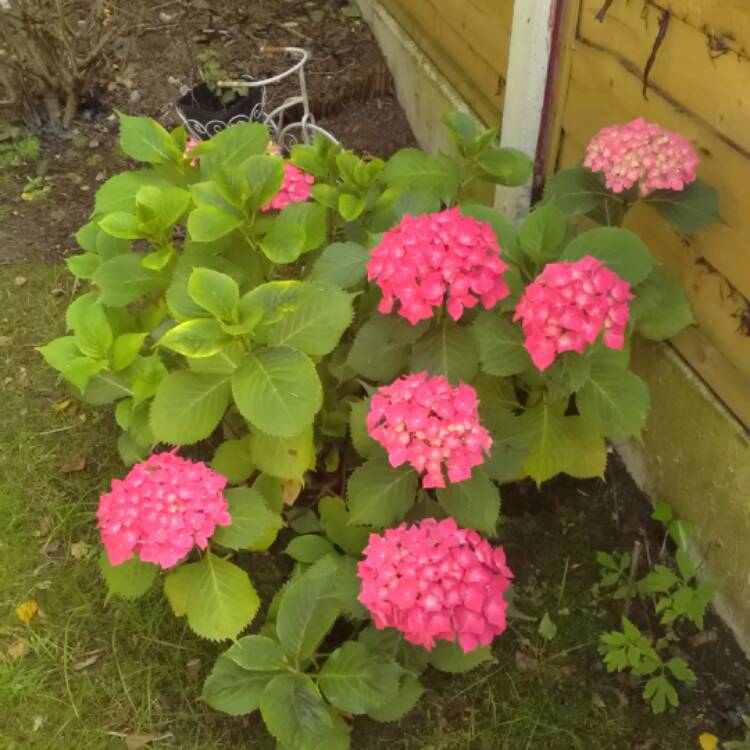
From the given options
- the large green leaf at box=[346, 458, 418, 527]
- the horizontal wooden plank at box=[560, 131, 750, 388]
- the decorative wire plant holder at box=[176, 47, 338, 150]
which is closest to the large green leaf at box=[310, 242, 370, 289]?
the large green leaf at box=[346, 458, 418, 527]

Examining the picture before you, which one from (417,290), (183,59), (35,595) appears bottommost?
(35,595)

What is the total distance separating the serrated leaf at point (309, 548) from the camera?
2156 millimetres

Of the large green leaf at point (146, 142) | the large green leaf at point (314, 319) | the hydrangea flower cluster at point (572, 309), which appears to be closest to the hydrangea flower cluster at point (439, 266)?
the hydrangea flower cluster at point (572, 309)

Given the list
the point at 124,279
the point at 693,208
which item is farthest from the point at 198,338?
the point at 693,208

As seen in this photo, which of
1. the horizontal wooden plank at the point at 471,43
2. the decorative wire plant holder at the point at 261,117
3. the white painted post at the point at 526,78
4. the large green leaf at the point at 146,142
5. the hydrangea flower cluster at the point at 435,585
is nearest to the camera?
the hydrangea flower cluster at the point at 435,585

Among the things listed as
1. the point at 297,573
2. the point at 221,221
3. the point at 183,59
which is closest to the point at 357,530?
the point at 297,573

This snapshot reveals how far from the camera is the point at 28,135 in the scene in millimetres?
4336

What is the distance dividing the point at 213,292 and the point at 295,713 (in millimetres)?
967

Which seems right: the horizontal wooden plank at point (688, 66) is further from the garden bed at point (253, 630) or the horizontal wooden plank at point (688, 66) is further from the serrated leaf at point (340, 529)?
the serrated leaf at point (340, 529)

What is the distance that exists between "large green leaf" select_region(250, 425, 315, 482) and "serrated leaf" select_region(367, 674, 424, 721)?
56cm

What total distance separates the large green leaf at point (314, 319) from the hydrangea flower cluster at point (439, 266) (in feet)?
0.71

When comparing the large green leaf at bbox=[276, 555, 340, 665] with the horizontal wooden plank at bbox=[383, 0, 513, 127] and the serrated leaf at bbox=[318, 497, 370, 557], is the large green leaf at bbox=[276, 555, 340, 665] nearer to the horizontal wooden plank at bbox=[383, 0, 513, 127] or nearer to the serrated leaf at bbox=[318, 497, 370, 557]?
the serrated leaf at bbox=[318, 497, 370, 557]

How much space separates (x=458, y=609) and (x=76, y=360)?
123 cm

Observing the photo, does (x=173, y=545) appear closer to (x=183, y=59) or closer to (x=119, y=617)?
(x=119, y=617)
